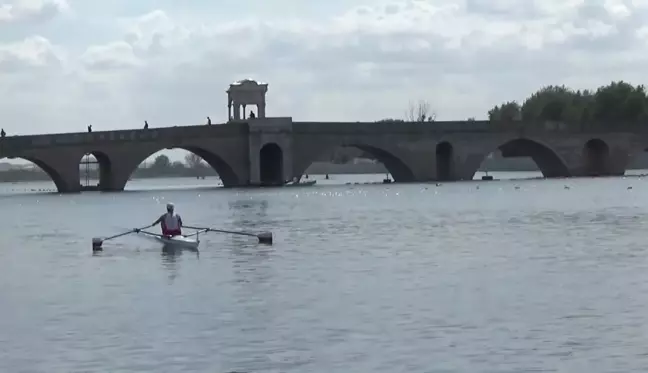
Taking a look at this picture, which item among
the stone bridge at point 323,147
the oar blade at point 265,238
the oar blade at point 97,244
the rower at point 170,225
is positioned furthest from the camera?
the stone bridge at point 323,147

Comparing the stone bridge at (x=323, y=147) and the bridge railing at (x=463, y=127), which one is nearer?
the stone bridge at (x=323, y=147)

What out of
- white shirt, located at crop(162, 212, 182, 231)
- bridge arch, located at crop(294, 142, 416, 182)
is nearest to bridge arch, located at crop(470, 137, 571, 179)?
bridge arch, located at crop(294, 142, 416, 182)

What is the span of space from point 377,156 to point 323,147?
8.14 metres

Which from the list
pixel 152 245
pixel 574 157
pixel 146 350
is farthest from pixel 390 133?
pixel 146 350

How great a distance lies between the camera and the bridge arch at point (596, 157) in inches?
4540

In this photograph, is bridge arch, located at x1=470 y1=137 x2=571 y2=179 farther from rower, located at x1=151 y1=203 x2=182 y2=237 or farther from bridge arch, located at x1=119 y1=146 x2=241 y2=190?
rower, located at x1=151 y1=203 x2=182 y2=237

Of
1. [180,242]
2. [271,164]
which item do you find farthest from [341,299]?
[271,164]

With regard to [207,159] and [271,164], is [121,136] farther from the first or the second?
[271,164]

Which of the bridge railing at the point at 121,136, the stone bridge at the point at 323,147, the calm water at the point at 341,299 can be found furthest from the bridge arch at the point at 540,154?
the calm water at the point at 341,299

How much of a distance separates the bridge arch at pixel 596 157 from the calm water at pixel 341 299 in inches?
2617

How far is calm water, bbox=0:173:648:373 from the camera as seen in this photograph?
65.3 feet

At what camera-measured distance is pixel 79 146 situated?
300ft

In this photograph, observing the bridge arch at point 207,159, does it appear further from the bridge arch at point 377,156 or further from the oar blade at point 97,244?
the oar blade at point 97,244

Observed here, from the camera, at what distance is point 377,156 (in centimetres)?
10925
